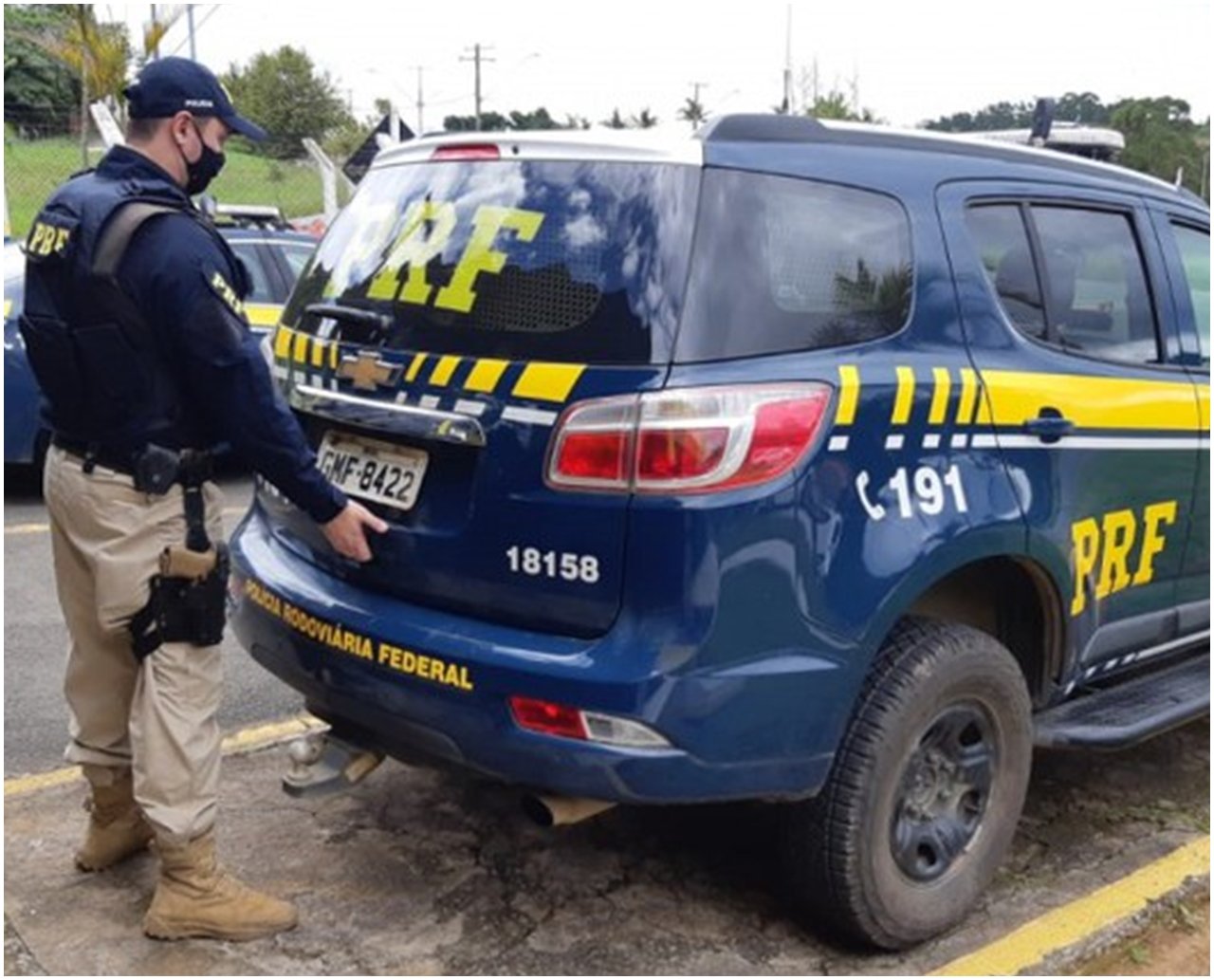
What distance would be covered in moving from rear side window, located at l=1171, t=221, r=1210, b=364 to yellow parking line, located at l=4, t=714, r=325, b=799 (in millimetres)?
2930

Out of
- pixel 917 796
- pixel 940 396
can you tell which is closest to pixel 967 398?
pixel 940 396

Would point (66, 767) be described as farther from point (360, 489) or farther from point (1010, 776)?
point (1010, 776)

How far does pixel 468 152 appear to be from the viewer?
3.08m

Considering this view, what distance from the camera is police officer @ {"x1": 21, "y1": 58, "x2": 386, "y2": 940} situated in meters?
2.76

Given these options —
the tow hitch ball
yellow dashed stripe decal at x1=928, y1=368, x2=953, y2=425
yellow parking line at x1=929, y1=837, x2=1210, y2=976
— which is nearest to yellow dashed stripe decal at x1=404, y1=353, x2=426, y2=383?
the tow hitch ball

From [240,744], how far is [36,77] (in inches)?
1358

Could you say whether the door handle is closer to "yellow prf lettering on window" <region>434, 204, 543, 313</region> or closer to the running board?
the running board

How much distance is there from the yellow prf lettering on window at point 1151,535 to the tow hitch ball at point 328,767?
2.18 metres

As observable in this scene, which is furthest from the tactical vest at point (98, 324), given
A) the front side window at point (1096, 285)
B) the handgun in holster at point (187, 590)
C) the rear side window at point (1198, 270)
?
the rear side window at point (1198, 270)

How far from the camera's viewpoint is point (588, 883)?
336cm

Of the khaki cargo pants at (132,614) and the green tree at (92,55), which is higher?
the green tree at (92,55)

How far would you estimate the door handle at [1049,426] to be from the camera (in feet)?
10.5

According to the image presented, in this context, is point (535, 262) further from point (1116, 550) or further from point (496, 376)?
point (1116, 550)

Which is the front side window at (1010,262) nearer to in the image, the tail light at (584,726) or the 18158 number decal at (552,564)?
the 18158 number decal at (552,564)
